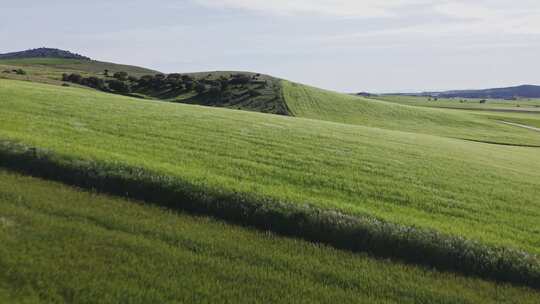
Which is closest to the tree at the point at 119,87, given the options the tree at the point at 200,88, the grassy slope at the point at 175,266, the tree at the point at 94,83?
the tree at the point at 94,83

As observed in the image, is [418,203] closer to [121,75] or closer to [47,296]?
[47,296]

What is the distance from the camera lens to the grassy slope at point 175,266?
9203 mm

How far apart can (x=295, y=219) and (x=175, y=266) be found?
465 centimetres

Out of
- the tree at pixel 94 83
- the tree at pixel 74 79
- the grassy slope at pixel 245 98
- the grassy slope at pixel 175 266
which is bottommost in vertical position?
the grassy slope at pixel 175 266

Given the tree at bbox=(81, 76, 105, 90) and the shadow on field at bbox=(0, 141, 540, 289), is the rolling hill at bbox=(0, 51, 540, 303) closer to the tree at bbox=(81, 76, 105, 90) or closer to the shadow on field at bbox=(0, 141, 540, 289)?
the shadow on field at bbox=(0, 141, 540, 289)

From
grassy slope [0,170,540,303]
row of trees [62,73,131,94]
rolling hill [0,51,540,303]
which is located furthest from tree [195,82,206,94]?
grassy slope [0,170,540,303]

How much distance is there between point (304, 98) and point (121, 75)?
54777 mm

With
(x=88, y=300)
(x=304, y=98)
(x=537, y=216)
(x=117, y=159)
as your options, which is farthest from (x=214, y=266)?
(x=304, y=98)

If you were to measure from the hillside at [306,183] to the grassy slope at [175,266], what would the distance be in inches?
46.3

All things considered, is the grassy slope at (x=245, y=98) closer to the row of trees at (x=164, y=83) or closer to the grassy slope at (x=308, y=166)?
the row of trees at (x=164, y=83)

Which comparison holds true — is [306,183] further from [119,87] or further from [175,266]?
[119,87]

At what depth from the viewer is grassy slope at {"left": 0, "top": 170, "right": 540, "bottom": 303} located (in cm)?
920

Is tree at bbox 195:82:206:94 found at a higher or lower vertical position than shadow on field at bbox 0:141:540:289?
higher

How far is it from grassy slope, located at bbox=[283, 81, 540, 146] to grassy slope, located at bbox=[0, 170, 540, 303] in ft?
214
